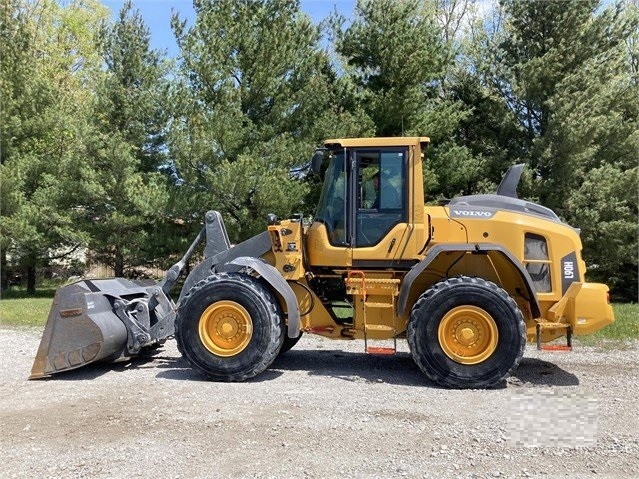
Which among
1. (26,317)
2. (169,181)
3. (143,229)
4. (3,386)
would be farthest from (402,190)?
(143,229)

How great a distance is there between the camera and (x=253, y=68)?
17203 mm

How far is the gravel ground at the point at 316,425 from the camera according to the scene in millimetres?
4293

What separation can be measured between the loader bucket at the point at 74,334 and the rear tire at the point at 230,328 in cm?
85

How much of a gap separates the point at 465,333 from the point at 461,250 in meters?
0.92

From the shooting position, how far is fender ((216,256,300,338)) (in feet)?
22.7

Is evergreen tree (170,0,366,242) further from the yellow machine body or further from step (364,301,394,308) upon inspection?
→ step (364,301,394,308)

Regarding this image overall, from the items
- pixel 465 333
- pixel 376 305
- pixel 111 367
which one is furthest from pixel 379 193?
pixel 111 367

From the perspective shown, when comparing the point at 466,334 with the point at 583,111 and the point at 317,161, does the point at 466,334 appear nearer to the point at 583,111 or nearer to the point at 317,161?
the point at 317,161

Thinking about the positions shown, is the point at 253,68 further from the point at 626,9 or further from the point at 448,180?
the point at 626,9

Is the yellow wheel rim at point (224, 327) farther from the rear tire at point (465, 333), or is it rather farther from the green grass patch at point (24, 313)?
the green grass patch at point (24, 313)

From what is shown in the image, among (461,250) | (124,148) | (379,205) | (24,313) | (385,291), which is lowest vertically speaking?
(24,313)

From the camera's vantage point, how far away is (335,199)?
725 cm

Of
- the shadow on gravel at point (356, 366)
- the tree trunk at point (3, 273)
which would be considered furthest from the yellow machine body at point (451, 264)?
the tree trunk at point (3, 273)

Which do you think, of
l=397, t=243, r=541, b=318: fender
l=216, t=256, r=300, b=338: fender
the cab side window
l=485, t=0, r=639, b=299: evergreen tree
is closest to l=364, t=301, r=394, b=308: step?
l=397, t=243, r=541, b=318: fender
